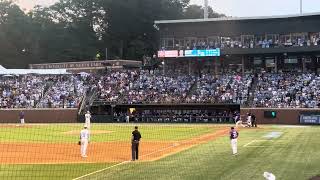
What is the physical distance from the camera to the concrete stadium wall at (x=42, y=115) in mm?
63500

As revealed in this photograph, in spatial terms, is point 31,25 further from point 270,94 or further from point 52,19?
point 270,94

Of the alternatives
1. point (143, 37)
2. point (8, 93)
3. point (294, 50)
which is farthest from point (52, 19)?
point (294, 50)

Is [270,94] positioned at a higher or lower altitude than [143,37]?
lower

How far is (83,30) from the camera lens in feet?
335

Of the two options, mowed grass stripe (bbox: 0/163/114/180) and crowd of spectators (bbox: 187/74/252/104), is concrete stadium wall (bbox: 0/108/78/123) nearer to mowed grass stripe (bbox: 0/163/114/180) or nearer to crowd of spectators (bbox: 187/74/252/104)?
crowd of spectators (bbox: 187/74/252/104)

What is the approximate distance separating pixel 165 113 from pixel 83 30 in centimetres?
4507

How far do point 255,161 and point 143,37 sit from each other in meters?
78.0

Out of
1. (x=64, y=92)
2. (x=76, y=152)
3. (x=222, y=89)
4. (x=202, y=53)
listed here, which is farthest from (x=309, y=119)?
(x=76, y=152)

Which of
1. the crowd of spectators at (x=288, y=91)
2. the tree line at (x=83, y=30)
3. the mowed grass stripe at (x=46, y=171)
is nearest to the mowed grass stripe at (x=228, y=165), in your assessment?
the mowed grass stripe at (x=46, y=171)

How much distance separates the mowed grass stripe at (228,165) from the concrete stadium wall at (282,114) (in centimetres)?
2669

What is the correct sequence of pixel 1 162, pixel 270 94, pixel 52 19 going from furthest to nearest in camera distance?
pixel 52 19, pixel 270 94, pixel 1 162

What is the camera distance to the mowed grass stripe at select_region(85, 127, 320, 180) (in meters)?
18.9

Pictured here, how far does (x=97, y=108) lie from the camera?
213 ft

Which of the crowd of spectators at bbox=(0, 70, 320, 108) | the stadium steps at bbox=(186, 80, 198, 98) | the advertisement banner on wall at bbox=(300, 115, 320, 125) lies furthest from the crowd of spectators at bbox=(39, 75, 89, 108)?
the advertisement banner on wall at bbox=(300, 115, 320, 125)
